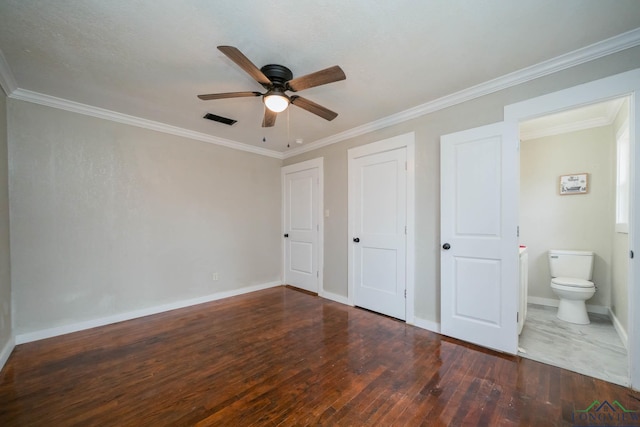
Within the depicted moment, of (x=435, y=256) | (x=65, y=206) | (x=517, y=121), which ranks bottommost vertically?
(x=435, y=256)

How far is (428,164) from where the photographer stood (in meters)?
2.88

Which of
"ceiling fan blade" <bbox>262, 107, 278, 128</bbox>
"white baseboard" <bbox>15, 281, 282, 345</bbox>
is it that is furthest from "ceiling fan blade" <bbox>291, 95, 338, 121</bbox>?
"white baseboard" <bbox>15, 281, 282, 345</bbox>

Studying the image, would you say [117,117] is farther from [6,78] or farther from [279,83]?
[279,83]

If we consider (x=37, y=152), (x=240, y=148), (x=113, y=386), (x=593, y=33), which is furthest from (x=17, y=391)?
(x=593, y=33)

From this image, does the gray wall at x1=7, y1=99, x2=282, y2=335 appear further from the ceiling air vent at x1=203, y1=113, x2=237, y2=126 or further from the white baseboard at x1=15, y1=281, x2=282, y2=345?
the ceiling air vent at x1=203, y1=113, x2=237, y2=126

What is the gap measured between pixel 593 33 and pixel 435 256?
2.14m

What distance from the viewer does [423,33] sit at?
1.76 m

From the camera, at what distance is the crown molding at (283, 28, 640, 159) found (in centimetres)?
183

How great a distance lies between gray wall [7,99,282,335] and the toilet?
4347 millimetres

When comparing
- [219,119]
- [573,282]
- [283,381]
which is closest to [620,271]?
[573,282]

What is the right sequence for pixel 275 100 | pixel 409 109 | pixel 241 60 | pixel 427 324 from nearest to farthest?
pixel 241 60, pixel 275 100, pixel 427 324, pixel 409 109

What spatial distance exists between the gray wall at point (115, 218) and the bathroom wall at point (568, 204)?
4399mm

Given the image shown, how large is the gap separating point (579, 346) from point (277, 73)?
3.77 metres

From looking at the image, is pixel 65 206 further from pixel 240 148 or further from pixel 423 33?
pixel 423 33
